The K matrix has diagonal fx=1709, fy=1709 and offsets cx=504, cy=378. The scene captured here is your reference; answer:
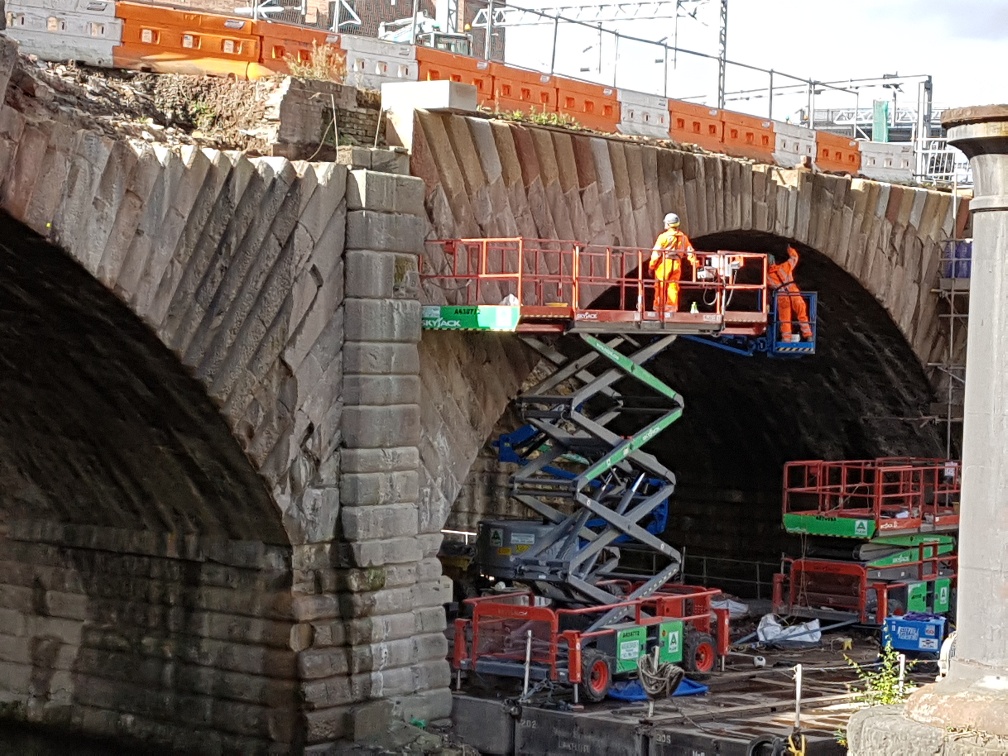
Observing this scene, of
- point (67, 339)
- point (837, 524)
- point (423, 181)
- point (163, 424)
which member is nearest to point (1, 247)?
point (67, 339)

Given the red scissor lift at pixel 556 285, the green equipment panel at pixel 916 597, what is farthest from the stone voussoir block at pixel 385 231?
the green equipment panel at pixel 916 597

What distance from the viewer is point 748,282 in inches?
1022

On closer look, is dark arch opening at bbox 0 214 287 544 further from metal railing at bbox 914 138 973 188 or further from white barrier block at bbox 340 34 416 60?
metal railing at bbox 914 138 973 188

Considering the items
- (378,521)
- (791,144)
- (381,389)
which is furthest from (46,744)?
(791,144)

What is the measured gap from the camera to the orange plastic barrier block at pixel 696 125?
76.7ft

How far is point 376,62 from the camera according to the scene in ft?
62.9

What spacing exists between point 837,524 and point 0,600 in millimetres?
11161

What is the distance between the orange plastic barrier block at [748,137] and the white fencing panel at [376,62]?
620 cm

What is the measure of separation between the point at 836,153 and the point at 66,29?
14.2 m

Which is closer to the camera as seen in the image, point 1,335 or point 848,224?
point 1,335

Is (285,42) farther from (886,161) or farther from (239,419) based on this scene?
(886,161)

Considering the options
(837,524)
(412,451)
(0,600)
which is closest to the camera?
(412,451)

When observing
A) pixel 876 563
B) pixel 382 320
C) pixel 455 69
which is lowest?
pixel 876 563

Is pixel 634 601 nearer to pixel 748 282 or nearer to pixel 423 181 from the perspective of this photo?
pixel 423 181
